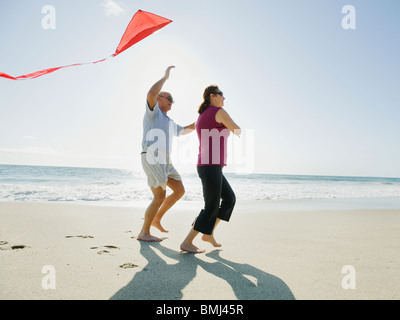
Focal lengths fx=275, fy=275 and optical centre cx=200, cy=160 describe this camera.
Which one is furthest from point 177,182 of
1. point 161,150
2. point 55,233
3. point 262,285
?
point 262,285

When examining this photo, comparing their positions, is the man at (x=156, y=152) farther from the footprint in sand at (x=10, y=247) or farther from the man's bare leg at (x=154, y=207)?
the footprint in sand at (x=10, y=247)

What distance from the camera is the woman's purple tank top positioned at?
2.96 metres

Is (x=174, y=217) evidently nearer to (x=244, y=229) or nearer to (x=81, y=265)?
(x=244, y=229)

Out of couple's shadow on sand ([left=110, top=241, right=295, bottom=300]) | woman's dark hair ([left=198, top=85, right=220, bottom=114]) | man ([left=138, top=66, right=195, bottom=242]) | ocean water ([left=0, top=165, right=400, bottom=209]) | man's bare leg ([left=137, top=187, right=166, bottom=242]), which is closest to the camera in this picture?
couple's shadow on sand ([left=110, top=241, right=295, bottom=300])

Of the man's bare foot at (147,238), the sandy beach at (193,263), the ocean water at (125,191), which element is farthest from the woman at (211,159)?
the ocean water at (125,191)

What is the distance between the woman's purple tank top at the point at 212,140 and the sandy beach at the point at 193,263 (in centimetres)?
103

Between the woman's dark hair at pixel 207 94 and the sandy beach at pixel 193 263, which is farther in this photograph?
the woman's dark hair at pixel 207 94

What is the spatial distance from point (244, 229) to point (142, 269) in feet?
7.83

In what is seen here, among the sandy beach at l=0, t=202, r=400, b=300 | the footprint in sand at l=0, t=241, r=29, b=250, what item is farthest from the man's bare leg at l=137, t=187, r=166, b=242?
the footprint in sand at l=0, t=241, r=29, b=250

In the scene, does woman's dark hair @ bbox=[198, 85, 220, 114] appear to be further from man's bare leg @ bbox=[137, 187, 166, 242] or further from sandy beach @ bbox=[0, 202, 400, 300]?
sandy beach @ bbox=[0, 202, 400, 300]

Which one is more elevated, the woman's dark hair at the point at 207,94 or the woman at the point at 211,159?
the woman's dark hair at the point at 207,94

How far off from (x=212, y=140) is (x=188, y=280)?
1.44m

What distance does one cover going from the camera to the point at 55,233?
12.0ft

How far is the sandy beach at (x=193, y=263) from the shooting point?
197 centimetres
